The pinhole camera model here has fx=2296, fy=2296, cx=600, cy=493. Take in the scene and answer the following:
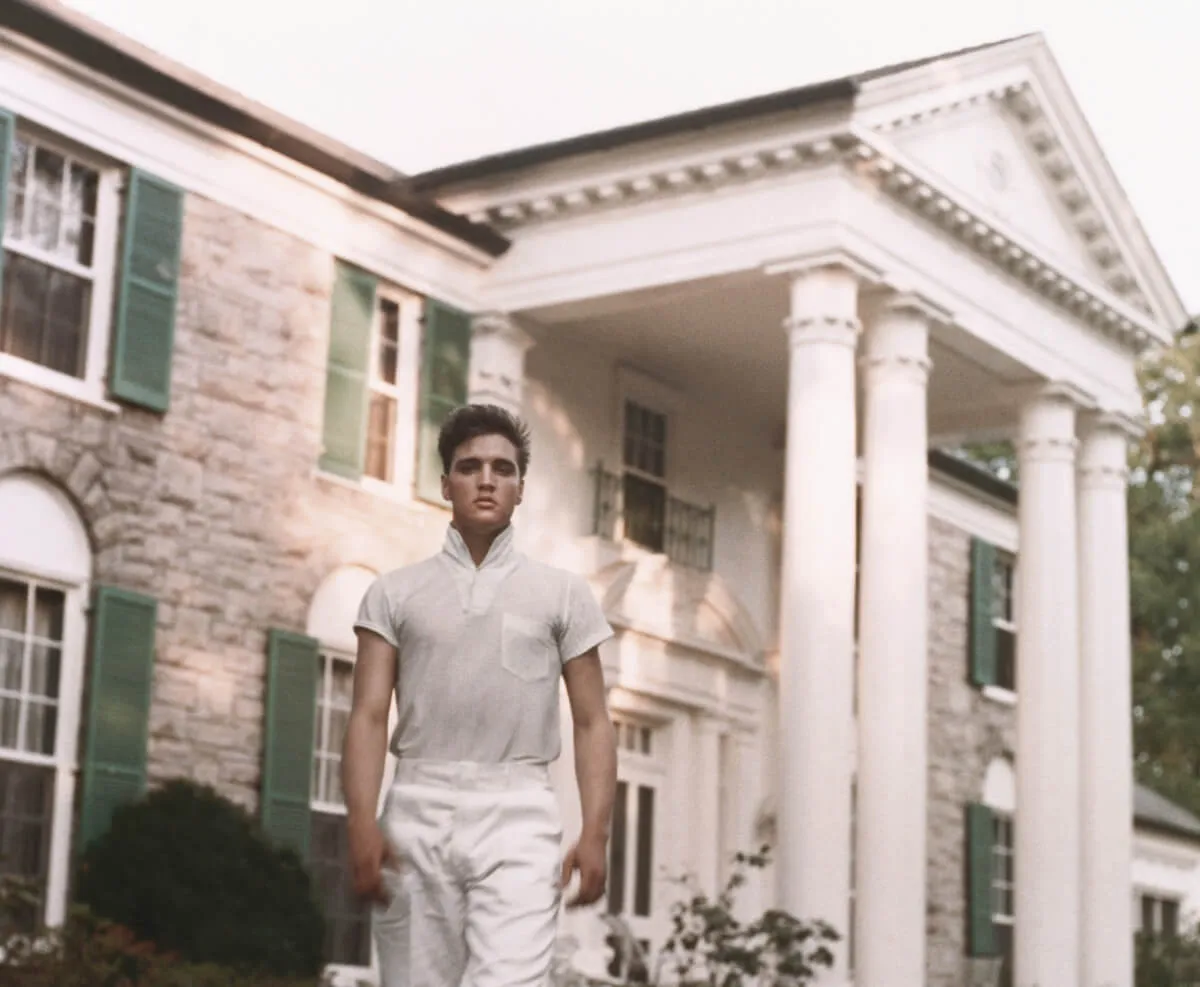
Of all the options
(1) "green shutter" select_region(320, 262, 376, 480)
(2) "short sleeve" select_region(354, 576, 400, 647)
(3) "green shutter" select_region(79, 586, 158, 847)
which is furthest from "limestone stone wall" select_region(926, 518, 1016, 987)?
(2) "short sleeve" select_region(354, 576, 400, 647)

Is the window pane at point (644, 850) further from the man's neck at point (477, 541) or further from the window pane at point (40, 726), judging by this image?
the man's neck at point (477, 541)

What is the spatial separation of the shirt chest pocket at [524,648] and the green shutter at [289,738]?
37.5ft

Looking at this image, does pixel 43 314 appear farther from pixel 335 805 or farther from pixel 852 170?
pixel 852 170

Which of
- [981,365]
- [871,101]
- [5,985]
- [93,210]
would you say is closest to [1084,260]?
[981,365]

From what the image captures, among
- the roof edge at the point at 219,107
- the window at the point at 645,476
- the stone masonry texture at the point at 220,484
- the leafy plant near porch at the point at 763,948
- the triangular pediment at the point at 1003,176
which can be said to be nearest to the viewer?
the roof edge at the point at 219,107

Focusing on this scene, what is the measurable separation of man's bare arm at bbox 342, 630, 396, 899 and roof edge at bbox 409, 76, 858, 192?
13132 mm

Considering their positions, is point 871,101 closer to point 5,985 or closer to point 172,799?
point 172,799

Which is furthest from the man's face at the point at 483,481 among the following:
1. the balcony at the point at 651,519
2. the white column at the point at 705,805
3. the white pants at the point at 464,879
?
the white column at the point at 705,805

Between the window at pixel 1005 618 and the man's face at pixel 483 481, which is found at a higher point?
the window at pixel 1005 618

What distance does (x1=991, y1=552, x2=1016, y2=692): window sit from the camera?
29.3 meters

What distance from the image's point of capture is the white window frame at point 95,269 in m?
15.6

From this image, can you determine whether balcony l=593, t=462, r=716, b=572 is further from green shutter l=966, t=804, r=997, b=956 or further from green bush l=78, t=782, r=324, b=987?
green bush l=78, t=782, r=324, b=987

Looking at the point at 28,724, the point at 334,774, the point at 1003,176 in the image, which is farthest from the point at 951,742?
the point at 28,724

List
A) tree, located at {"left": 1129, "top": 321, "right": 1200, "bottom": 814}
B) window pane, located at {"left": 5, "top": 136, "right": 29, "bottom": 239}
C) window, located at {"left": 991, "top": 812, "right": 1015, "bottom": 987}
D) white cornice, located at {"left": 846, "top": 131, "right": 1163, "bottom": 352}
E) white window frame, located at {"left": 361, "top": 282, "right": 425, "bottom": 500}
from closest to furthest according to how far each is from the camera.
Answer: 1. window pane, located at {"left": 5, "top": 136, "right": 29, "bottom": 239}
2. white window frame, located at {"left": 361, "top": 282, "right": 425, "bottom": 500}
3. white cornice, located at {"left": 846, "top": 131, "right": 1163, "bottom": 352}
4. window, located at {"left": 991, "top": 812, "right": 1015, "bottom": 987}
5. tree, located at {"left": 1129, "top": 321, "right": 1200, "bottom": 814}
